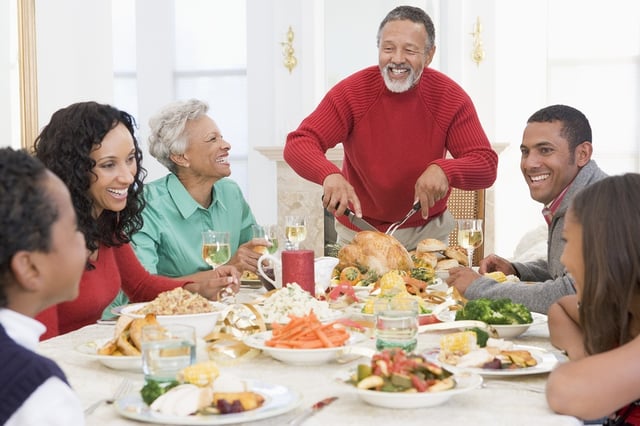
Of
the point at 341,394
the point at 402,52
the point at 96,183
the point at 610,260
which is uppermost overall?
the point at 402,52

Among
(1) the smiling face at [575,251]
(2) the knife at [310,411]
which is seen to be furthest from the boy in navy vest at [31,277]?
(1) the smiling face at [575,251]

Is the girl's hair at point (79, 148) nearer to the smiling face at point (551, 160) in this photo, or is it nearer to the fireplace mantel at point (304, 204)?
the smiling face at point (551, 160)

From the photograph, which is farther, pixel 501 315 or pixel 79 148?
pixel 79 148

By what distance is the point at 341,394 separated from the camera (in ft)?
4.63

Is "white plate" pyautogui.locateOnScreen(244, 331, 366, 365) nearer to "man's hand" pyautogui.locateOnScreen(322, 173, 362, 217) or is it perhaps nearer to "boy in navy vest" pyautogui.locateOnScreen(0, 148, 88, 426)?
"boy in navy vest" pyautogui.locateOnScreen(0, 148, 88, 426)

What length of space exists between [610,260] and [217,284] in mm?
1198

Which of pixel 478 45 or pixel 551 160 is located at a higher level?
pixel 478 45

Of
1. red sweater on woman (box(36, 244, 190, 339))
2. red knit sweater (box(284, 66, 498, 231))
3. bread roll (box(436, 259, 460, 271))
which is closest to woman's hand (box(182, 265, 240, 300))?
red sweater on woman (box(36, 244, 190, 339))

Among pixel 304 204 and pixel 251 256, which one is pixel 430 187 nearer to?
pixel 251 256

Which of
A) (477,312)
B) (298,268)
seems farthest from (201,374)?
(298,268)

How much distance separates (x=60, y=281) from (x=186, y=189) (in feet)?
6.80

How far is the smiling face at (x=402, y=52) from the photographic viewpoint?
131 inches

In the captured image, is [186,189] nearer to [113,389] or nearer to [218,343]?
[218,343]

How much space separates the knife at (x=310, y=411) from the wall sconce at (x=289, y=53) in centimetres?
495
